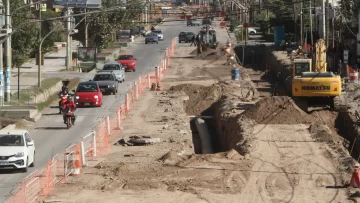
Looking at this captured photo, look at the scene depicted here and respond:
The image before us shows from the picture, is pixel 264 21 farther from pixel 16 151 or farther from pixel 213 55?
pixel 16 151

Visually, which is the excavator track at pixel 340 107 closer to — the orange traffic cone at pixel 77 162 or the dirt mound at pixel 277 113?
the dirt mound at pixel 277 113

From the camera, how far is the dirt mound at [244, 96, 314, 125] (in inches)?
1549

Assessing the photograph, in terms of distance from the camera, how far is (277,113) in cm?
3984

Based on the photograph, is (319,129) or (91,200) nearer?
(91,200)

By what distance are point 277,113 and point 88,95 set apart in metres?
12.7

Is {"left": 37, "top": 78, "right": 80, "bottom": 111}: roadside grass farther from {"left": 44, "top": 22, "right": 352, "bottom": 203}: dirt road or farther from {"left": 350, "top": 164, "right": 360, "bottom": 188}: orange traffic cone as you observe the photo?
{"left": 350, "top": 164, "right": 360, "bottom": 188}: orange traffic cone

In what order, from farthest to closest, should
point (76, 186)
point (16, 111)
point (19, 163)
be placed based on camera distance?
point (16, 111)
point (19, 163)
point (76, 186)

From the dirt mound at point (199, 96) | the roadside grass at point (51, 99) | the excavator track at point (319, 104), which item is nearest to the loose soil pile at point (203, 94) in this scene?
the dirt mound at point (199, 96)

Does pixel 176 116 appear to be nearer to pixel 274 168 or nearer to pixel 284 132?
pixel 284 132

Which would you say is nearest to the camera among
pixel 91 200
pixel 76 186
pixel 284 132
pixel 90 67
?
pixel 91 200

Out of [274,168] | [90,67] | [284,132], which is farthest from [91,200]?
[90,67]

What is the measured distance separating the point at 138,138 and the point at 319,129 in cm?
792

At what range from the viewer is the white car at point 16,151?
88.1 feet

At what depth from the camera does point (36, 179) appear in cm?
2339
